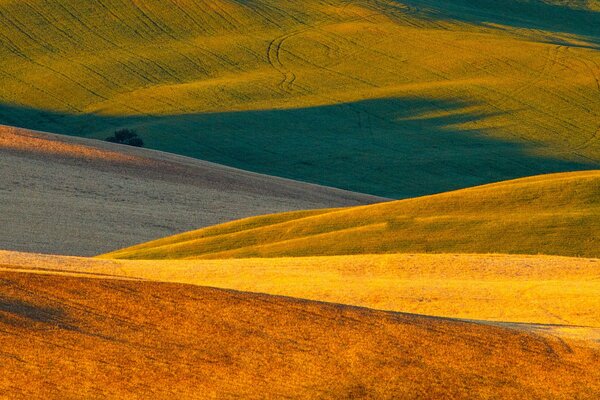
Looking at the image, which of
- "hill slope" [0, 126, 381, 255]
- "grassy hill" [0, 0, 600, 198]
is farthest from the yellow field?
"grassy hill" [0, 0, 600, 198]

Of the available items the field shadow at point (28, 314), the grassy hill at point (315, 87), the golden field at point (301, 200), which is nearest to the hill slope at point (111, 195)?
the golden field at point (301, 200)

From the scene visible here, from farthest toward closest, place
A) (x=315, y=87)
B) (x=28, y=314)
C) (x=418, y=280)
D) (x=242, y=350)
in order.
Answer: (x=315, y=87)
(x=418, y=280)
(x=28, y=314)
(x=242, y=350)

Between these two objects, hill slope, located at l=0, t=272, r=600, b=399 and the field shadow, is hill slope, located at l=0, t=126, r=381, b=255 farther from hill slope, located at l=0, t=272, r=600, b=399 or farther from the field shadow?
hill slope, located at l=0, t=272, r=600, b=399

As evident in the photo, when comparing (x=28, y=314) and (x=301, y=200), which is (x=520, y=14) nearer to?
(x=301, y=200)

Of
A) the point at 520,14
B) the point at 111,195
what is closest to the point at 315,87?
the point at 111,195

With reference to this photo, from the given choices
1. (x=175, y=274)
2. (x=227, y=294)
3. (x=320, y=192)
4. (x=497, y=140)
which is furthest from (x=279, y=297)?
(x=497, y=140)
